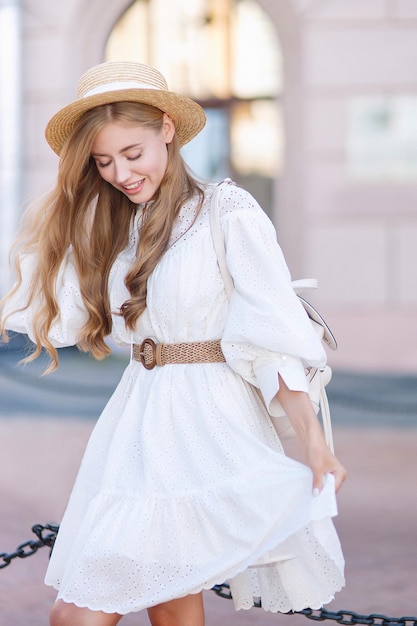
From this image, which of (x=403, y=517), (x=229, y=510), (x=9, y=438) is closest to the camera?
(x=229, y=510)

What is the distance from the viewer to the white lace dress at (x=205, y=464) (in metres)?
2.18

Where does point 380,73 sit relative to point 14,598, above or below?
above

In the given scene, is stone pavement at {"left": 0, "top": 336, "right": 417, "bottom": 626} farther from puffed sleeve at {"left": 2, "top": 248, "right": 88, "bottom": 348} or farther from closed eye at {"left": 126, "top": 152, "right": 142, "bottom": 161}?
closed eye at {"left": 126, "top": 152, "right": 142, "bottom": 161}

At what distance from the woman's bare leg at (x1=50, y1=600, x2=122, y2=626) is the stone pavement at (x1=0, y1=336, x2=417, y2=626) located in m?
1.46

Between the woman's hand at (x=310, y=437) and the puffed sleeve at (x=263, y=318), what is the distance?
26 mm

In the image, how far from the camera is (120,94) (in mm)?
2350

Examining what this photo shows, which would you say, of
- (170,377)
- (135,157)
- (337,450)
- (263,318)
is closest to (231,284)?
(263,318)

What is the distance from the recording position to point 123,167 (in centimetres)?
235

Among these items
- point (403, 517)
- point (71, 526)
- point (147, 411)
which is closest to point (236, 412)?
point (147, 411)

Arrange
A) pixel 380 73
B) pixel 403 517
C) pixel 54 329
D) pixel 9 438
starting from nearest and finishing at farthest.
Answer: pixel 54 329
pixel 403 517
pixel 9 438
pixel 380 73

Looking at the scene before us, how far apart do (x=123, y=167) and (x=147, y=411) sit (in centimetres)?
53

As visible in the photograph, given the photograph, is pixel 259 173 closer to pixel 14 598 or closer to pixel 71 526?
pixel 14 598

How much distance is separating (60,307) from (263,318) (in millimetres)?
566

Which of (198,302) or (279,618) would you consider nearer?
(198,302)
